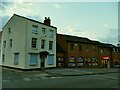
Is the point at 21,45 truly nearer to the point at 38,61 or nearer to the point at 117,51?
the point at 38,61

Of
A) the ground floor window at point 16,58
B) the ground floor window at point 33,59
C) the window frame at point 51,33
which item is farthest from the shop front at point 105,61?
the ground floor window at point 16,58

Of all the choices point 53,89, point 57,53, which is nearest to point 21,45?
point 57,53

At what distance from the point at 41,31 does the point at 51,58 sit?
5.84m

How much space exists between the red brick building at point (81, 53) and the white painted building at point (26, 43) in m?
5.14

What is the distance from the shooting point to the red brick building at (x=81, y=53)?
1793 inches

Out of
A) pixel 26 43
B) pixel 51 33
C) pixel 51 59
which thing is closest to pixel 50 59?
pixel 51 59

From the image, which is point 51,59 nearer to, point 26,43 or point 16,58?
point 16,58

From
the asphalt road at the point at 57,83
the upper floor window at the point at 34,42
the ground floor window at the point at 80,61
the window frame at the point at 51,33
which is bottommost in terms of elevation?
the asphalt road at the point at 57,83

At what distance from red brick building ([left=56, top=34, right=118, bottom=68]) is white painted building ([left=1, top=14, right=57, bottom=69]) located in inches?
202

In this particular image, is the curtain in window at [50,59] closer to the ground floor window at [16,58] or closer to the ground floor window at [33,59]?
the ground floor window at [33,59]

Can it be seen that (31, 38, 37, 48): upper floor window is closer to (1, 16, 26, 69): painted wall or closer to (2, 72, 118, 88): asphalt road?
(1, 16, 26, 69): painted wall

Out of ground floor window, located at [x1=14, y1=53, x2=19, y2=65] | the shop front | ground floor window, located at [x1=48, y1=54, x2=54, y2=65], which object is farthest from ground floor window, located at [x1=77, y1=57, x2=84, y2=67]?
ground floor window, located at [x1=14, y1=53, x2=19, y2=65]

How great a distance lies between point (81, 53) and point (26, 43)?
17.5 m

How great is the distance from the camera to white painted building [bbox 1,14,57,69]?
35.2 meters
